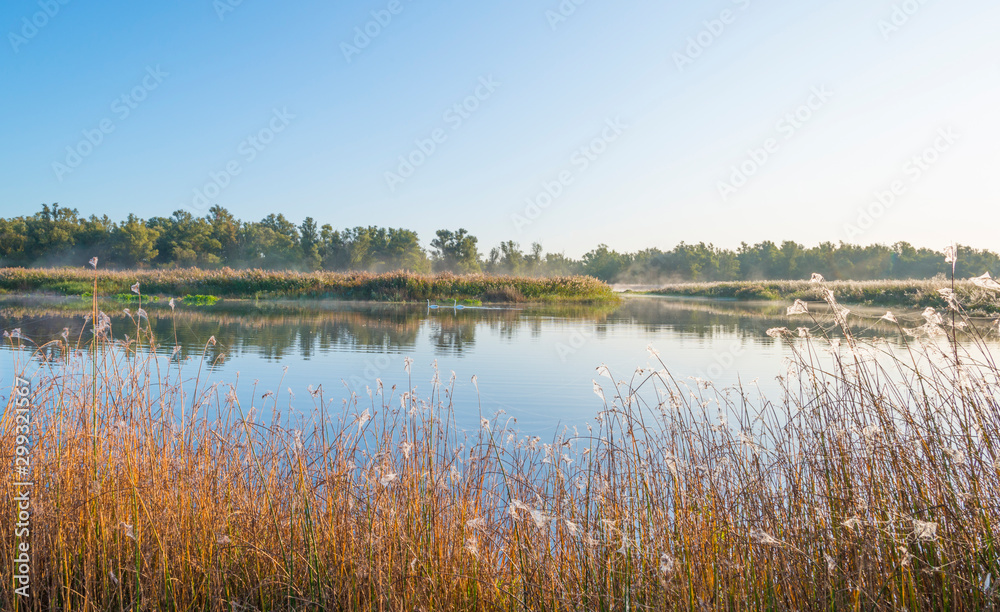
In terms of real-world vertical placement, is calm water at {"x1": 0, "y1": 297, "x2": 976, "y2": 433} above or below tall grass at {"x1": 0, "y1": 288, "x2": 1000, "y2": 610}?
below

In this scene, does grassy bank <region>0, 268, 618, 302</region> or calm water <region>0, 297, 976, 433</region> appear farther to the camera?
grassy bank <region>0, 268, 618, 302</region>

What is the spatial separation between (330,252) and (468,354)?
55.4m

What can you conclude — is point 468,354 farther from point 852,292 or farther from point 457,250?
point 457,250

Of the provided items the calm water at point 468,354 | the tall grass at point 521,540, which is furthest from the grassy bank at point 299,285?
the tall grass at point 521,540

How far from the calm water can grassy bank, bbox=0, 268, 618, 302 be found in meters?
13.4

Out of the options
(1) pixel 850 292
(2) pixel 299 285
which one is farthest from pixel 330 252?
(1) pixel 850 292

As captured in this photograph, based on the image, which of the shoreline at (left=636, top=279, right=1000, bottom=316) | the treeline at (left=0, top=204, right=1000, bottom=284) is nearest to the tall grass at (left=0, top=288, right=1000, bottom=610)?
the shoreline at (left=636, top=279, right=1000, bottom=316)

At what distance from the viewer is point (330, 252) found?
62125mm

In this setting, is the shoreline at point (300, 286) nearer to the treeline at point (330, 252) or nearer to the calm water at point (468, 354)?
the calm water at point (468, 354)

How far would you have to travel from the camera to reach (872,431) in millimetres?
1988

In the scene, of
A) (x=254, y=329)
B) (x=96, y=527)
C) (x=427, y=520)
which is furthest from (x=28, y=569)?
(x=254, y=329)

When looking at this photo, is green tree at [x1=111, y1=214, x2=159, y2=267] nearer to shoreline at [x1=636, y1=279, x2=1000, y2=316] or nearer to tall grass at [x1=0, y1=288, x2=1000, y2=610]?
shoreline at [x1=636, y1=279, x2=1000, y2=316]

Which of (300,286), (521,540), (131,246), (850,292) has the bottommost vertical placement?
(521,540)

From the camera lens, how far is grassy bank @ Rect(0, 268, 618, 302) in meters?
30.5
